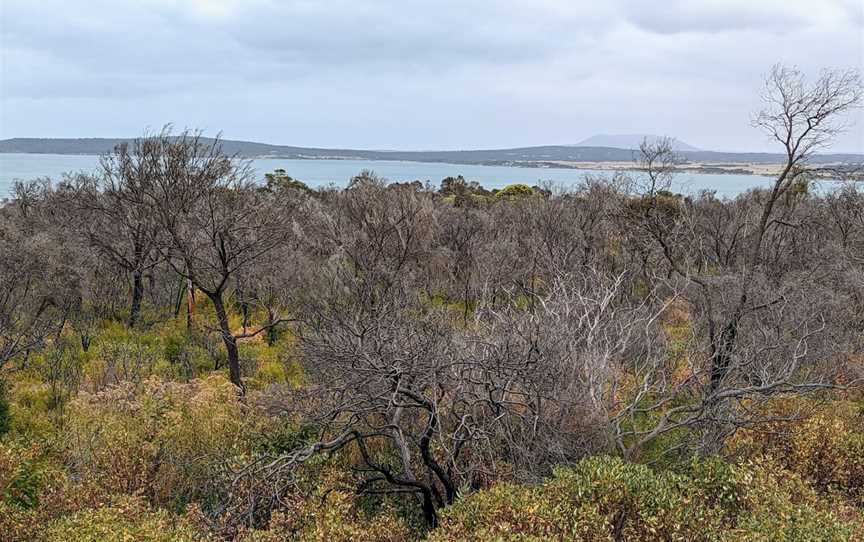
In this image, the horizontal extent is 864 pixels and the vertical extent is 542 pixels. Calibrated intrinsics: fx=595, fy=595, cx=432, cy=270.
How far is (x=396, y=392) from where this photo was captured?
6672mm

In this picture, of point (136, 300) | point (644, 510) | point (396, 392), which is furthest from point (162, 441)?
point (136, 300)

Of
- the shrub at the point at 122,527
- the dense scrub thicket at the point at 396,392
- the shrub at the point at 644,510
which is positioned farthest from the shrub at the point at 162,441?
the shrub at the point at 644,510

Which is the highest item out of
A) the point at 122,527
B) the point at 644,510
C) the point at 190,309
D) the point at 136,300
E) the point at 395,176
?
the point at 395,176

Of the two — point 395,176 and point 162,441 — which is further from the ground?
point 395,176

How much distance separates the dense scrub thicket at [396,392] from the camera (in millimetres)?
6516

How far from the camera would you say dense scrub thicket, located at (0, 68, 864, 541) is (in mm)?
6516

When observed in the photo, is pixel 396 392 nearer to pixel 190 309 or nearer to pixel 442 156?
pixel 190 309

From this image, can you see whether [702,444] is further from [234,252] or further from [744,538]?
[234,252]

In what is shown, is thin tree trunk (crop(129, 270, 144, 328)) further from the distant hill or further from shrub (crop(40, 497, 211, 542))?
the distant hill

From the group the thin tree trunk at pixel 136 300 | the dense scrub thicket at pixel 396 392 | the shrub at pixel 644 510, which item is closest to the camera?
the shrub at pixel 644 510

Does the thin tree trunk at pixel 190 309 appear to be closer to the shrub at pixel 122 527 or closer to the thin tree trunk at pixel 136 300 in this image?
the thin tree trunk at pixel 136 300

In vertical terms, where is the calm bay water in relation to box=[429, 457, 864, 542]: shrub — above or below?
above

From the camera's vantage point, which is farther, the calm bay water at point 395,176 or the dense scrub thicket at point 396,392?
the calm bay water at point 395,176

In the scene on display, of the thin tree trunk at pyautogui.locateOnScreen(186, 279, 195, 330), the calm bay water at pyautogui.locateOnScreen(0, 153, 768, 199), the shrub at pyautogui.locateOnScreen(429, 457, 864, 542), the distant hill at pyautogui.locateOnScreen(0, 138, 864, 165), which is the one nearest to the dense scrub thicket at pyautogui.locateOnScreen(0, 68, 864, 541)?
the shrub at pyautogui.locateOnScreen(429, 457, 864, 542)
